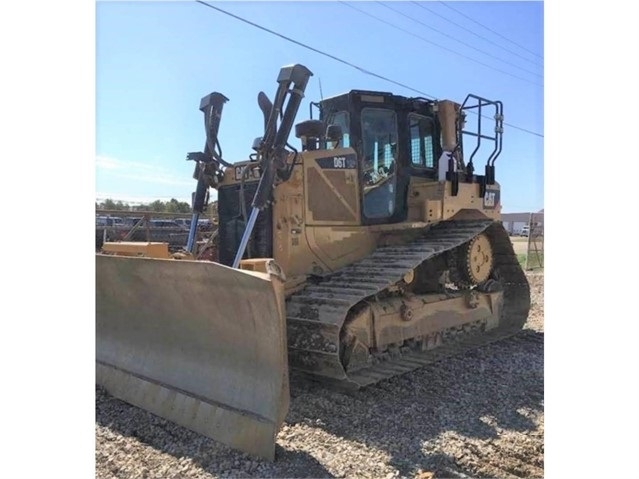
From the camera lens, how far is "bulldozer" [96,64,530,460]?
322cm

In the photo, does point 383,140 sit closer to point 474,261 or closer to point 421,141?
point 421,141

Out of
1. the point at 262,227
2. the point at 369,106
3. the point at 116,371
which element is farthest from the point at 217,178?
the point at 116,371

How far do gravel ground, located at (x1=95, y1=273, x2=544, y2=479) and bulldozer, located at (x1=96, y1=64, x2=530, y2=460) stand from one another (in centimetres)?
12

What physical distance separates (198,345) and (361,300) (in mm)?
1316

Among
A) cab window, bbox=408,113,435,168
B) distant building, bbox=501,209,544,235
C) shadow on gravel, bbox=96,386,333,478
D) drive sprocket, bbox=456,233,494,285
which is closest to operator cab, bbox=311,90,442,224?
cab window, bbox=408,113,435,168

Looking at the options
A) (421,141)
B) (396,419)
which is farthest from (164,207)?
(396,419)

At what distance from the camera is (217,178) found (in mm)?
5051

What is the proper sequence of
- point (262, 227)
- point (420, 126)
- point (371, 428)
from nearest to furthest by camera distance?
point (371, 428) < point (262, 227) < point (420, 126)

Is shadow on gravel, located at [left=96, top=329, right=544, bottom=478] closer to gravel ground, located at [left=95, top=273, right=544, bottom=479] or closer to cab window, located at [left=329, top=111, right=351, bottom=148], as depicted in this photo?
gravel ground, located at [left=95, top=273, right=544, bottom=479]

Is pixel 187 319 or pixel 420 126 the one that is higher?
pixel 420 126

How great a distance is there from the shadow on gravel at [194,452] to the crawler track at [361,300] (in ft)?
2.82
